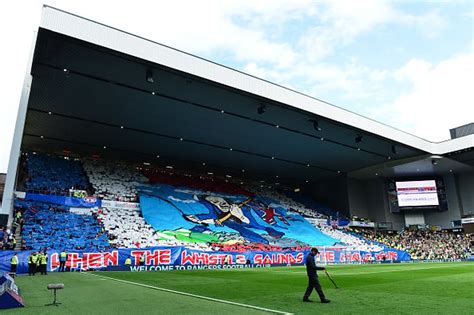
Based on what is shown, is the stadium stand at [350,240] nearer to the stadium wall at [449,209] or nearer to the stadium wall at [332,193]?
the stadium wall at [332,193]

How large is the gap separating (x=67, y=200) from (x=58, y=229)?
4.30m

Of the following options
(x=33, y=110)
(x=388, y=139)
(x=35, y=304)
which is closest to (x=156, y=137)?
(x=33, y=110)

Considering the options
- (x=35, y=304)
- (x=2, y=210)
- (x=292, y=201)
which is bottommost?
(x=35, y=304)

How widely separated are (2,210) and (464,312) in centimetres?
2876

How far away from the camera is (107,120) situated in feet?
102

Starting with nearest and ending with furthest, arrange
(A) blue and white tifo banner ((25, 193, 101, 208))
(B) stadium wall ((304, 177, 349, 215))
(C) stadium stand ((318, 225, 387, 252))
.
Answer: (A) blue and white tifo banner ((25, 193, 101, 208)) → (C) stadium stand ((318, 225, 387, 252)) → (B) stadium wall ((304, 177, 349, 215))

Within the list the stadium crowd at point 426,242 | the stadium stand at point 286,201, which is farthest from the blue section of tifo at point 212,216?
the stadium crowd at point 426,242

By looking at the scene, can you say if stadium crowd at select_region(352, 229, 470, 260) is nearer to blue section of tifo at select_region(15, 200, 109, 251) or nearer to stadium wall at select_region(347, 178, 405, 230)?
stadium wall at select_region(347, 178, 405, 230)

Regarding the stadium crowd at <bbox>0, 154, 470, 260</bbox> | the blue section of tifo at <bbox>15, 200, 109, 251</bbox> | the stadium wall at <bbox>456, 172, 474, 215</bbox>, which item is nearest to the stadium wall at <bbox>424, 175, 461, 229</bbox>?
the stadium wall at <bbox>456, 172, 474, 215</bbox>

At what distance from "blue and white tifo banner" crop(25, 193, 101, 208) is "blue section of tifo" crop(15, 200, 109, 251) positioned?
0.36 m

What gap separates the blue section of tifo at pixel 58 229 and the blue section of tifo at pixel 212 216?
601 centimetres

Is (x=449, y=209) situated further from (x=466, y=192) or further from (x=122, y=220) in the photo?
(x=122, y=220)

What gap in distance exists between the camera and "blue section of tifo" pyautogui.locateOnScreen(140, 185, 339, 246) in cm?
3616

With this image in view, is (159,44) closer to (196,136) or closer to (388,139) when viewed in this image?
(196,136)
